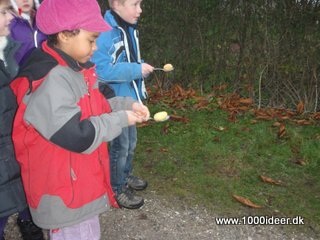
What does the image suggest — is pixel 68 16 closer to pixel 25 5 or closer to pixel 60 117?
pixel 60 117

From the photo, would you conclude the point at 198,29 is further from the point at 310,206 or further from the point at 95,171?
the point at 95,171

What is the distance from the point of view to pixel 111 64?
2729 millimetres

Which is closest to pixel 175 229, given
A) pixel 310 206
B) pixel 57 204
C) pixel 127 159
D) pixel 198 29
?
pixel 127 159

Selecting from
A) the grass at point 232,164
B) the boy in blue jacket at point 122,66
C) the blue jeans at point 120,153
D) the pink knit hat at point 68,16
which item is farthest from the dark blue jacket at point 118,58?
the grass at point 232,164

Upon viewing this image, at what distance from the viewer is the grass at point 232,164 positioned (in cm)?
323

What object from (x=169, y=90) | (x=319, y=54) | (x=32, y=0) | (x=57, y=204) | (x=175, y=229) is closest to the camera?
(x=57, y=204)

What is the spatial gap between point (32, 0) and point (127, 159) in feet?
4.81

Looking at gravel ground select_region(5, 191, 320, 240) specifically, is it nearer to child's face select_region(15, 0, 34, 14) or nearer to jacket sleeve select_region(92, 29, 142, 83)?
jacket sleeve select_region(92, 29, 142, 83)

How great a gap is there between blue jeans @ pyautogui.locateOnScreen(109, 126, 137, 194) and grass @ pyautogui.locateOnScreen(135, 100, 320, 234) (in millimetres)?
446

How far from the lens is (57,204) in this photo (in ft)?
6.09

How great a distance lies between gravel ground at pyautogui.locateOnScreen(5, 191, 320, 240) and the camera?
2.86 m

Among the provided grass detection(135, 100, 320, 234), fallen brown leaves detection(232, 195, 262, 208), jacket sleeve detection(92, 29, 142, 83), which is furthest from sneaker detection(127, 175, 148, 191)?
jacket sleeve detection(92, 29, 142, 83)

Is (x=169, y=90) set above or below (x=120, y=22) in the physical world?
below

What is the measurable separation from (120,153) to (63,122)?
54.5 inches
